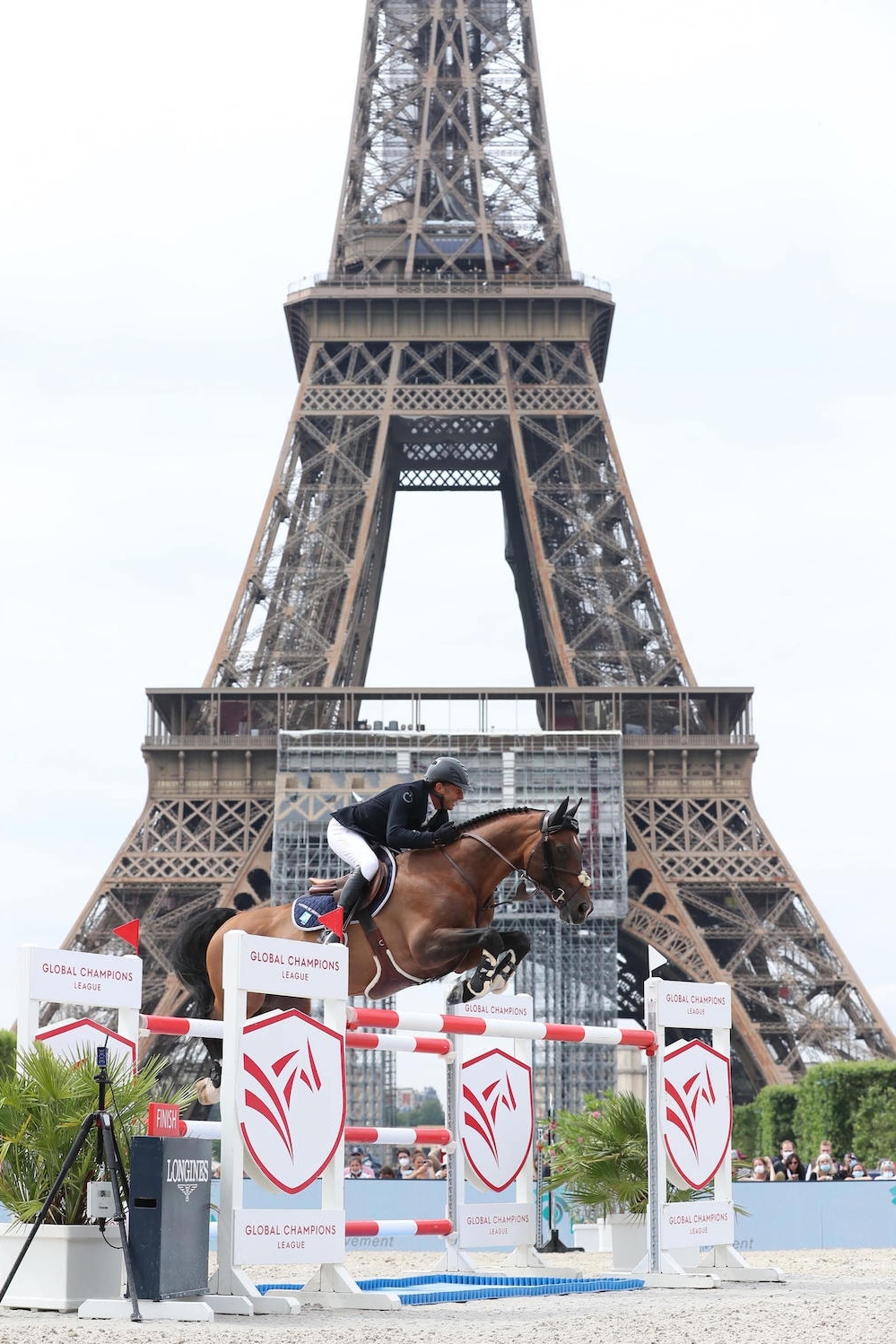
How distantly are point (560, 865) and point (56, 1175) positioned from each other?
3.19 m

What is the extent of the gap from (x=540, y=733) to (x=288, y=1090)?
35597mm

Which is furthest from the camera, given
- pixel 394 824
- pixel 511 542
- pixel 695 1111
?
pixel 511 542

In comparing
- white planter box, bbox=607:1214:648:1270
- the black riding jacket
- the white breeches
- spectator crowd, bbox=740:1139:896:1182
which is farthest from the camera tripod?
spectator crowd, bbox=740:1139:896:1182

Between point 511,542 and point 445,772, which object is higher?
point 511,542

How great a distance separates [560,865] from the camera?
10.2 meters

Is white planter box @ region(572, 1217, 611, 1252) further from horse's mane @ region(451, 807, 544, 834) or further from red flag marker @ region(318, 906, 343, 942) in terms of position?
red flag marker @ region(318, 906, 343, 942)

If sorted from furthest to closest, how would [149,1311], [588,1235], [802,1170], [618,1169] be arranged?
[802,1170], [588,1235], [618,1169], [149,1311]

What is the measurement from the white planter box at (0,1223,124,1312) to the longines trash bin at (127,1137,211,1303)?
32 centimetres

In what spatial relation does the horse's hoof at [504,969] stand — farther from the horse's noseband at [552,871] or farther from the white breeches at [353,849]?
the white breeches at [353,849]

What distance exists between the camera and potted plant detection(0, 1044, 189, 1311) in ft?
28.0

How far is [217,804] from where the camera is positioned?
44344 mm

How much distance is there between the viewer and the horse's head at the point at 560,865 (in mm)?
10164

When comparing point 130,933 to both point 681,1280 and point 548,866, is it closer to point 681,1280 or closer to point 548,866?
point 548,866

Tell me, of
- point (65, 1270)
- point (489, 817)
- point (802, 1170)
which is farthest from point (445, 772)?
point (802, 1170)
